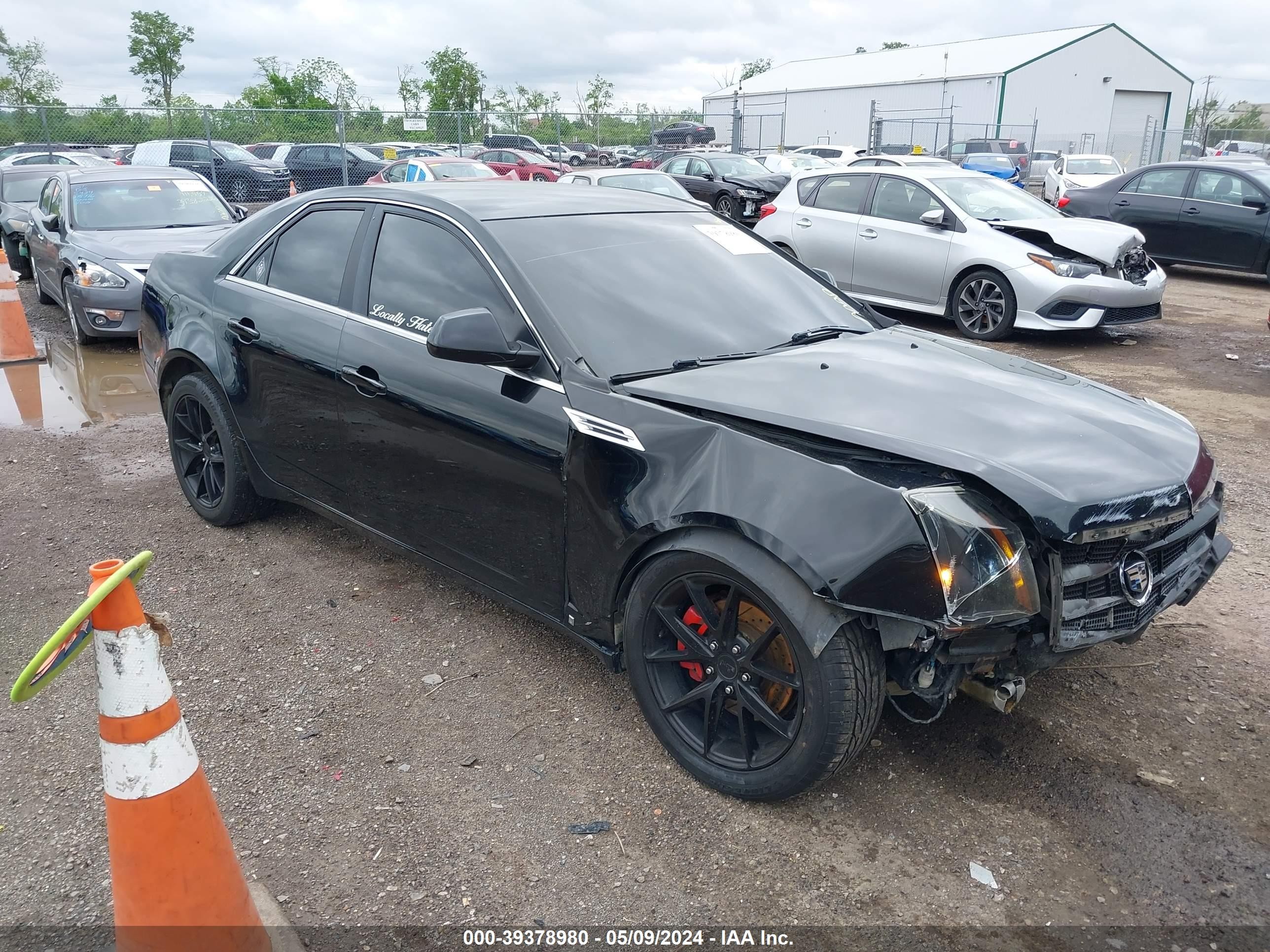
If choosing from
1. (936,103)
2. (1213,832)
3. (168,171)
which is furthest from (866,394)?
(936,103)

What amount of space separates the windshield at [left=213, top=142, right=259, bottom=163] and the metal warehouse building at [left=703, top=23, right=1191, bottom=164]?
24074 mm

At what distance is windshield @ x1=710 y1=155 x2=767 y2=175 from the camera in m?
18.3

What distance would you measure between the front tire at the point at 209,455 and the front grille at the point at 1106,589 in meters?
3.56

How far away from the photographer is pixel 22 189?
13820mm

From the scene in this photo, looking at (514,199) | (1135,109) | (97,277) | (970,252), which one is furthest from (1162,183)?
(1135,109)

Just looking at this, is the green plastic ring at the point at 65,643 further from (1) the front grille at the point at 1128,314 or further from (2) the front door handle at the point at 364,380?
(1) the front grille at the point at 1128,314

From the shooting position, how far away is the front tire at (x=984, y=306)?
9.11 meters

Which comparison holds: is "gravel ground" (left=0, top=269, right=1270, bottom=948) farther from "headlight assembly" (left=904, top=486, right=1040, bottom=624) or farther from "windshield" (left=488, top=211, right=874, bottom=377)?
"windshield" (left=488, top=211, right=874, bottom=377)

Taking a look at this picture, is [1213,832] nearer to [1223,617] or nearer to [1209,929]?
[1209,929]

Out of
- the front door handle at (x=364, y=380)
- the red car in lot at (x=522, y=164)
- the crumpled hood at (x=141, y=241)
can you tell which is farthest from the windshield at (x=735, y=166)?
the front door handle at (x=364, y=380)

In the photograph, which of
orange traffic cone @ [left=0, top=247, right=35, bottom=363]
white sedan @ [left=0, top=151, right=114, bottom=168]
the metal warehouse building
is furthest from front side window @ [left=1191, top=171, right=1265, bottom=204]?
the metal warehouse building

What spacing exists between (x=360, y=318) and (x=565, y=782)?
1.98 metres

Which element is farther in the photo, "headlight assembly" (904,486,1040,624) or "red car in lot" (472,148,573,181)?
"red car in lot" (472,148,573,181)

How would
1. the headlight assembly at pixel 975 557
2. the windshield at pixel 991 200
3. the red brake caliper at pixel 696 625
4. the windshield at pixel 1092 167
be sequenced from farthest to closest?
the windshield at pixel 1092 167 < the windshield at pixel 991 200 < the red brake caliper at pixel 696 625 < the headlight assembly at pixel 975 557
